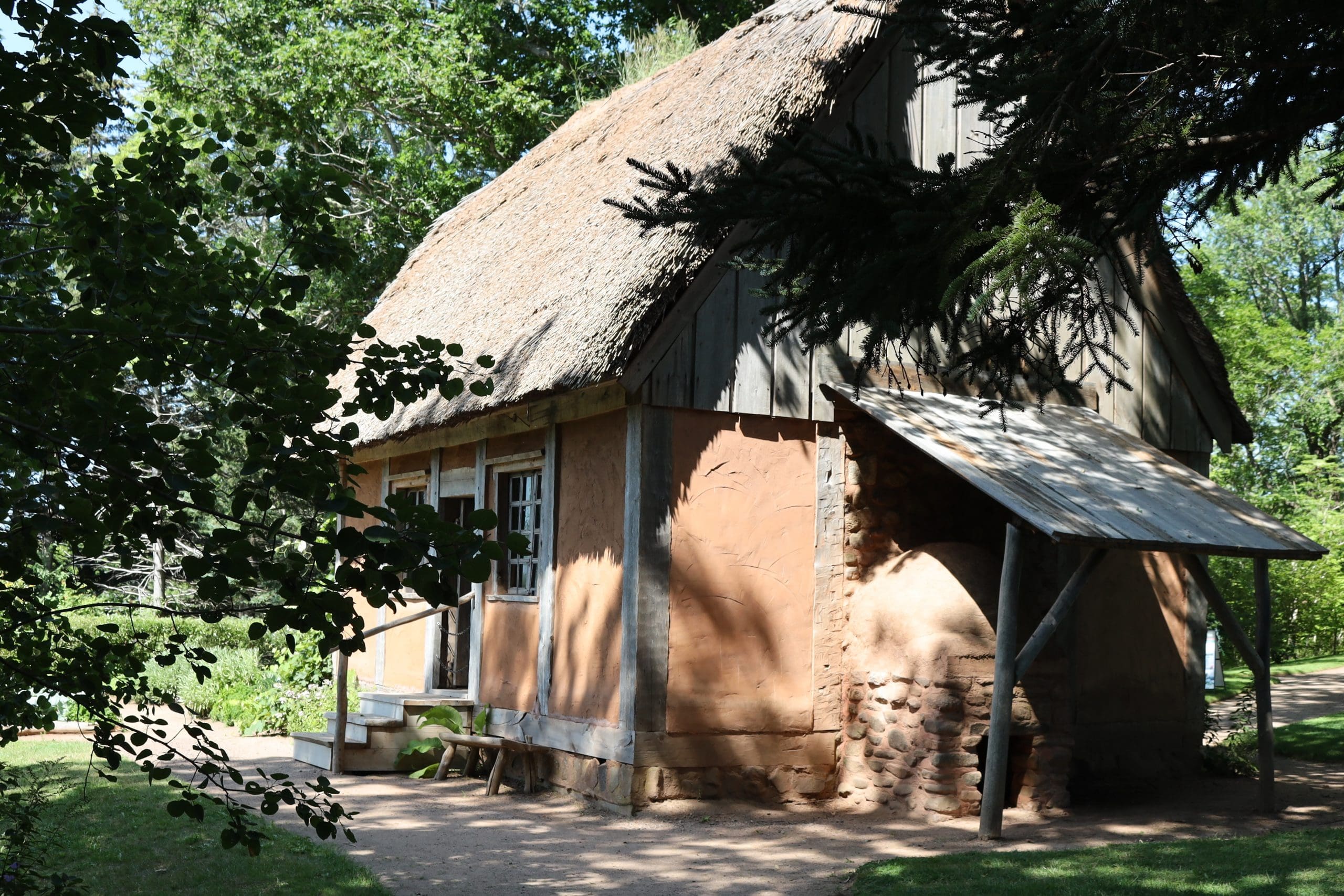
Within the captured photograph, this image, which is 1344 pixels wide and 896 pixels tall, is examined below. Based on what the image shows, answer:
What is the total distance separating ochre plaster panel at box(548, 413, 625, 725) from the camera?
9039 millimetres

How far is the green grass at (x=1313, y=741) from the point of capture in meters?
11.3

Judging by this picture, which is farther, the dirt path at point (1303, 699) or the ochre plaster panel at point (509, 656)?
the dirt path at point (1303, 699)

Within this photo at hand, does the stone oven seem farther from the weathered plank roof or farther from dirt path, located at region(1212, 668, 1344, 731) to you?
dirt path, located at region(1212, 668, 1344, 731)

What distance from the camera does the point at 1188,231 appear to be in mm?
4871

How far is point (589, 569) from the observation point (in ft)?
30.9

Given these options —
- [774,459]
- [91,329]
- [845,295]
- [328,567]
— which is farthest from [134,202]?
[774,459]

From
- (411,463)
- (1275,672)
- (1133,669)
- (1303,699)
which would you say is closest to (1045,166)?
(1133,669)

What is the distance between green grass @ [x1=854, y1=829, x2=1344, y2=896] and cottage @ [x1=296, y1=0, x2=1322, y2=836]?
Result: 1.00 meters

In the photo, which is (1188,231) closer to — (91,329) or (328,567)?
(328,567)

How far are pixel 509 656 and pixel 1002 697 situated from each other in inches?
176

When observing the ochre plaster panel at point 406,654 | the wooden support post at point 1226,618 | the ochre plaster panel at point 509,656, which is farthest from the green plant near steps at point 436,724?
the wooden support post at point 1226,618

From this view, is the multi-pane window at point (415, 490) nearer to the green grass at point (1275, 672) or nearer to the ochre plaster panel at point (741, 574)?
the ochre plaster panel at point (741, 574)

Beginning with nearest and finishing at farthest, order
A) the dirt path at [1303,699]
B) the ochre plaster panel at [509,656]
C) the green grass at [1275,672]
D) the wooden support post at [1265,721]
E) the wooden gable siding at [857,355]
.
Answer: the wooden support post at [1265,721], the wooden gable siding at [857,355], the ochre plaster panel at [509,656], the dirt path at [1303,699], the green grass at [1275,672]

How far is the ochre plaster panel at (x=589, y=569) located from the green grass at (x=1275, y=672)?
10.00 metres
